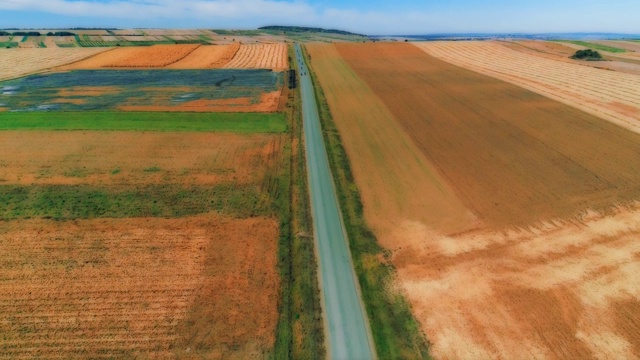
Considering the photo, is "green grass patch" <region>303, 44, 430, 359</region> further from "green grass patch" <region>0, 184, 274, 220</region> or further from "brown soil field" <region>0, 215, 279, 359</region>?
"green grass patch" <region>0, 184, 274, 220</region>

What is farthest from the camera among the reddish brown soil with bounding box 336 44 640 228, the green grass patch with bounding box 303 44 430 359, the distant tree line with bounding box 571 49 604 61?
the distant tree line with bounding box 571 49 604 61

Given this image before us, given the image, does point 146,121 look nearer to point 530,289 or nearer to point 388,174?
point 388,174

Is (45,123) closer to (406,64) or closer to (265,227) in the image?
(265,227)

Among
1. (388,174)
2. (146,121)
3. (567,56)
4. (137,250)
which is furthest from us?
(567,56)

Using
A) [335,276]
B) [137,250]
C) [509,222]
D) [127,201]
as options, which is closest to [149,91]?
[127,201]

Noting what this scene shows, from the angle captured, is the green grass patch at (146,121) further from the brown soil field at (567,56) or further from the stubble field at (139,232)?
the brown soil field at (567,56)

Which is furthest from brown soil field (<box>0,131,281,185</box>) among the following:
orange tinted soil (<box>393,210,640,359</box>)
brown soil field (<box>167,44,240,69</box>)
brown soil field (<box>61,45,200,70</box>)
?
brown soil field (<box>61,45,200,70</box>)

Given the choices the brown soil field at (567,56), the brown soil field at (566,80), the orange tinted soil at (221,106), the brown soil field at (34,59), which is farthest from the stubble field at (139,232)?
the brown soil field at (567,56)
